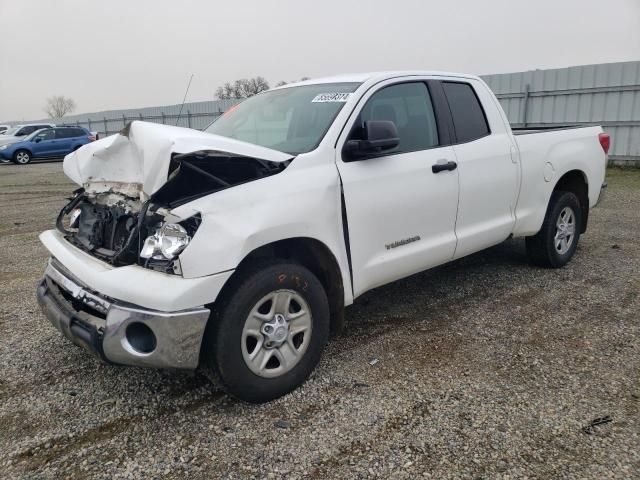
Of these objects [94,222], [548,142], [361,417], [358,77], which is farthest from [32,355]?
[548,142]

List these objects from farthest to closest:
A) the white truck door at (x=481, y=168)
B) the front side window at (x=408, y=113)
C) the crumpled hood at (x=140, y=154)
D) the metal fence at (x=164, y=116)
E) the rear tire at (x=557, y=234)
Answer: the metal fence at (x=164, y=116) → the rear tire at (x=557, y=234) → the white truck door at (x=481, y=168) → the front side window at (x=408, y=113) → the crumpled hood at (x=140, y=154)

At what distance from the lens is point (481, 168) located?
4.13 metres

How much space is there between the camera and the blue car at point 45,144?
71.7 feet

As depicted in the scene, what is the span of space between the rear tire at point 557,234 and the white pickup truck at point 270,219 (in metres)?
0.85

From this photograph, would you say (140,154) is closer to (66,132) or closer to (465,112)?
(465,112)

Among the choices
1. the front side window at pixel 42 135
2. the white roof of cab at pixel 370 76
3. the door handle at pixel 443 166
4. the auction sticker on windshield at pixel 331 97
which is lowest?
the front side window at pixel 42 135

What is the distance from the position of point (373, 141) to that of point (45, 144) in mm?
23116

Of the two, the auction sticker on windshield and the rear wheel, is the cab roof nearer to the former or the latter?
the auction sticker on windshield

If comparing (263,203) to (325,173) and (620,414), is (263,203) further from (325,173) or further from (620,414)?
(620,414)

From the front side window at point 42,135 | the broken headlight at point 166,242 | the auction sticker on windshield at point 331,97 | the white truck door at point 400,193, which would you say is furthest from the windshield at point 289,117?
the front side window at point 42,135

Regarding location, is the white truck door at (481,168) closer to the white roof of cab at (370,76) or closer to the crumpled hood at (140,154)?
the white roof of cab at (370,76)

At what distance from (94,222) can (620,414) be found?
3194 millimetres

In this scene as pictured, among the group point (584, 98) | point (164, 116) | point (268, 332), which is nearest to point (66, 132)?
point (164, 116)

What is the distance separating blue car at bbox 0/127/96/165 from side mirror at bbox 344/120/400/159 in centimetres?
2212
